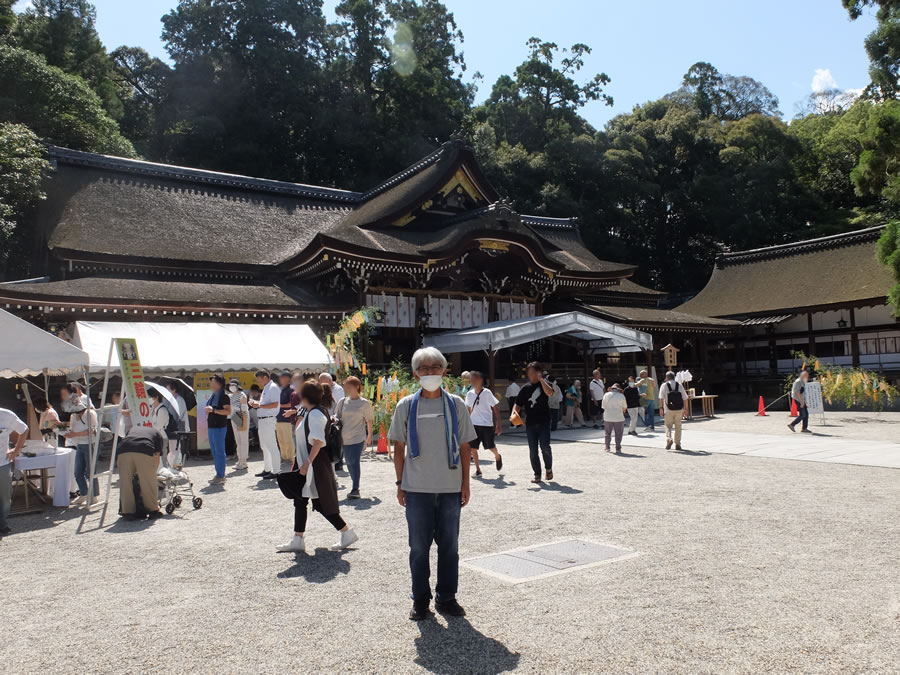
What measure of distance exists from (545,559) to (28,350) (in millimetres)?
6666

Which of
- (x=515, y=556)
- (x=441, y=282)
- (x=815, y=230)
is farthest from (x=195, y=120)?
(x=515, y=556)

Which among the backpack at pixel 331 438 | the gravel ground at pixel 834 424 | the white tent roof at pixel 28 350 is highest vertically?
the white tent roof at pixel 28 350

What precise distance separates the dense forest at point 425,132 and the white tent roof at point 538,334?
74.3ft

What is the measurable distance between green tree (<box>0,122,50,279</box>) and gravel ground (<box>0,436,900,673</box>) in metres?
14.9

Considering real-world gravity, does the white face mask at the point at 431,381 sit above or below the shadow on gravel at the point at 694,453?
above

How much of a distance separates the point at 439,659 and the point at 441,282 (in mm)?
19442

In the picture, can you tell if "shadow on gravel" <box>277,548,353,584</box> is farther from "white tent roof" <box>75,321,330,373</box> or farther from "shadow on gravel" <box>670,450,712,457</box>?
"white tent roof" <box>75,321,330,373</box>

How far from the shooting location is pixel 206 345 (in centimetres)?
1471

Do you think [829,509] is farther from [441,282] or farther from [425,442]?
[441,282]

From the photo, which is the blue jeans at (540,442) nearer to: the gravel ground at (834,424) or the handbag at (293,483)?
the handbag at (293,483)

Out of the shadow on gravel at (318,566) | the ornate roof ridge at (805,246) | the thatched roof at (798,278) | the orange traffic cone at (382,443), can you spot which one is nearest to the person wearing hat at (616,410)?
the orange traffic cone at (382,443)

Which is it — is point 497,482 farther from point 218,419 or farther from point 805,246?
point 805,246

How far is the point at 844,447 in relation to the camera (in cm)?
1228

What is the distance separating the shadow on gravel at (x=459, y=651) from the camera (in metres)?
3.49
